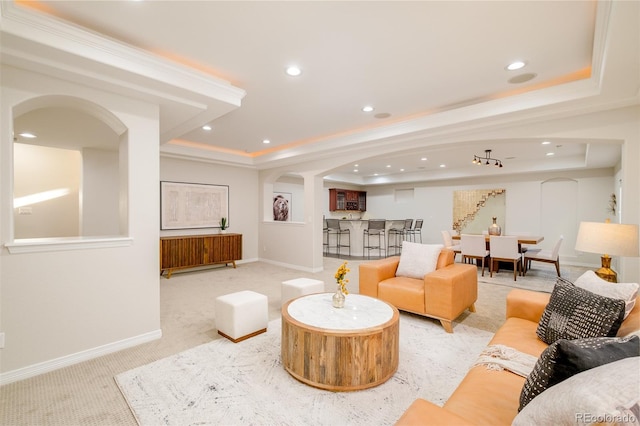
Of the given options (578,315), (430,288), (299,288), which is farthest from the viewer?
(299,288)

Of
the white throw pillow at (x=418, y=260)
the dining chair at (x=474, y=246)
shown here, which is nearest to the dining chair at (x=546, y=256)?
the dining chair at (x=474, y=246)

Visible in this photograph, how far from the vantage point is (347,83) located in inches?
127

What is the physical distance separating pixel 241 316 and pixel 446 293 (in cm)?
213

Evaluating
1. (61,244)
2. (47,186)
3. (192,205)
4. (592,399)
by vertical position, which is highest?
(47,186)

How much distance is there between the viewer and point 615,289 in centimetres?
186

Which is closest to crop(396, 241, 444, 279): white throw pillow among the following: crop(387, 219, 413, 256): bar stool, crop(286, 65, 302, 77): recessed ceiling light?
crop(286, 65, 302, 77): recessed ceiling light

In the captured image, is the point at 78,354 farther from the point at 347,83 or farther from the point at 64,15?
the point at 347,83

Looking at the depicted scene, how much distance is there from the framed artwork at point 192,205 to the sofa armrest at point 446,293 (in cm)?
511

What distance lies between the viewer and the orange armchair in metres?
3.13

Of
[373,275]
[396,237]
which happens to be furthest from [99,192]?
[396,237]

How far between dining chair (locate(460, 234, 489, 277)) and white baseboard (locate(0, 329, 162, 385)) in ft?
18.2

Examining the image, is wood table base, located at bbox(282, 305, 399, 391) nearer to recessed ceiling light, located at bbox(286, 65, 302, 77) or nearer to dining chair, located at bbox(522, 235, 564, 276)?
recessed ceiling light, located at bbox(286, 65, 302, 77)

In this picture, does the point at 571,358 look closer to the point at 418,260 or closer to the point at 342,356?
the point at 342,356

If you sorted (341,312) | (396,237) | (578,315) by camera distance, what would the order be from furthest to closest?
1. (396,237)
2. (341,312)
3. (578,315)
